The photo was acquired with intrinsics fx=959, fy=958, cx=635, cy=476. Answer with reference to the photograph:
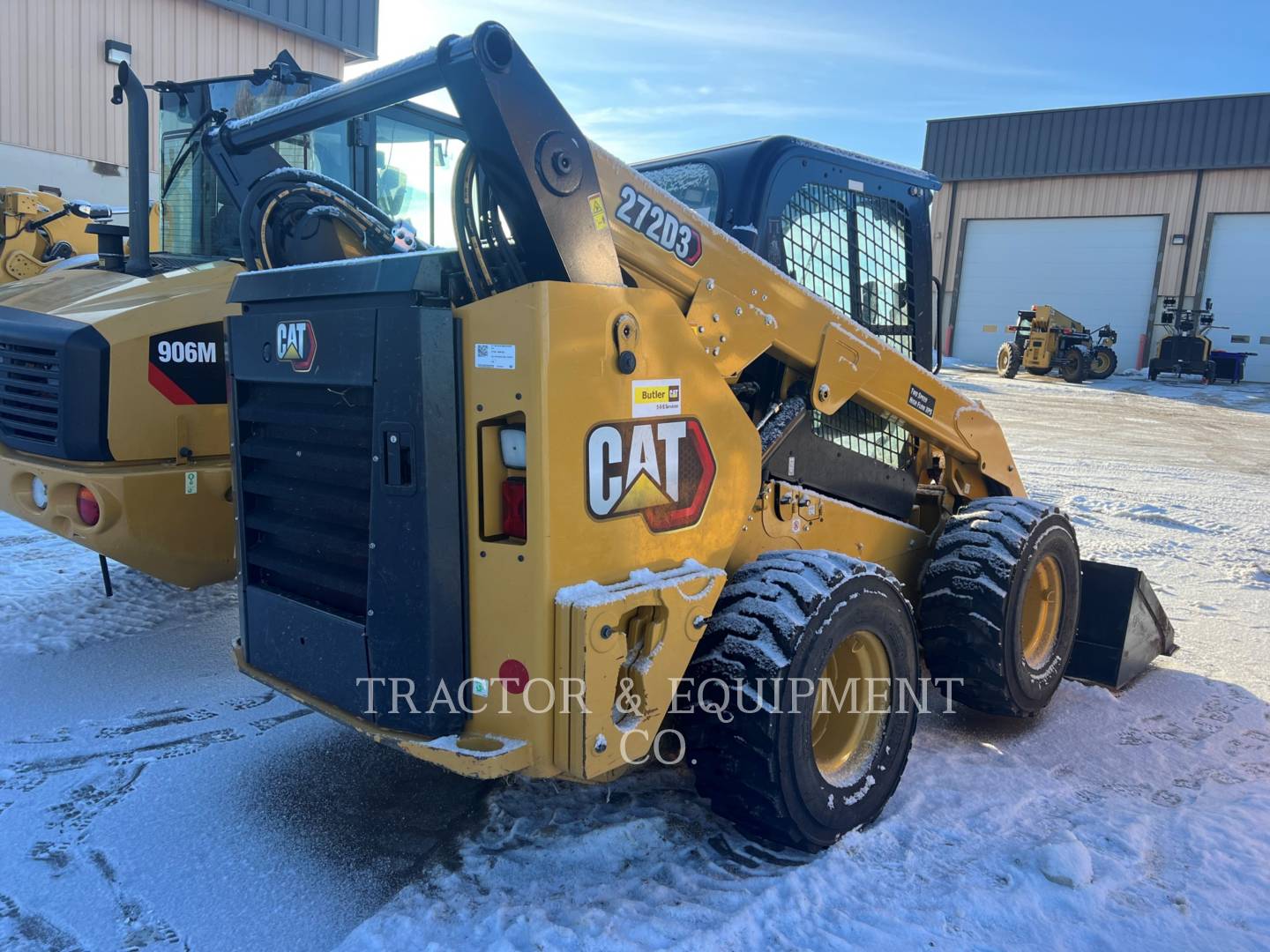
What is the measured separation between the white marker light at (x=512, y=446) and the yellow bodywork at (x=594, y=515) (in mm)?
23

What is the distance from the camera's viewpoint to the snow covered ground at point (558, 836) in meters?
2.57

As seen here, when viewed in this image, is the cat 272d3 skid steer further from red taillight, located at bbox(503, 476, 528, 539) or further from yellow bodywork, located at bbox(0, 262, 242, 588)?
yellow bodywork, located at bbox(0, 262, 242, 588)

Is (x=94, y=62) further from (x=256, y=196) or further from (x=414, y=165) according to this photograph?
(x=256, y=196)

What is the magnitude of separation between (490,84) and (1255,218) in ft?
109

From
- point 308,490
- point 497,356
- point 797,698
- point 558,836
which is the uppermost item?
point 497,356

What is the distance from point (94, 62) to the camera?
17312 millimetres

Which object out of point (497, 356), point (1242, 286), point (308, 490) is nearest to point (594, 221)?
point (497, 356)

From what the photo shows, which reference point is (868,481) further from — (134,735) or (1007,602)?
(134,735)

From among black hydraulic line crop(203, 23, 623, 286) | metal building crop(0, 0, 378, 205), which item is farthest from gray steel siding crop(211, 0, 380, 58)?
black hydraulic line crop(203, 23, 623, 286)

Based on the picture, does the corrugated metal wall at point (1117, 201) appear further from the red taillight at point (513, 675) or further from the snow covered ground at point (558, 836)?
the red taillight at point (513, 675)

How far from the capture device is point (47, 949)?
2.45 metres

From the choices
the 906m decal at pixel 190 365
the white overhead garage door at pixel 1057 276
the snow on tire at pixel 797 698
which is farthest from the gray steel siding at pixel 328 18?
the white overhead garage door at pixel 1057 276

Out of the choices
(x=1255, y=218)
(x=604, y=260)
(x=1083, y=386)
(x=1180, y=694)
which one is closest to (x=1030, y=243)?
(x=1255, y=218)

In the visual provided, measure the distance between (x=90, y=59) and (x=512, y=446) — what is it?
19.0 m
